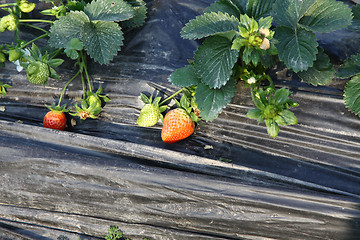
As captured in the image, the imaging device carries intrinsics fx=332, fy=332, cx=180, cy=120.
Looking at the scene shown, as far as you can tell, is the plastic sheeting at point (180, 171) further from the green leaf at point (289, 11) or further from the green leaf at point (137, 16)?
the green leaf at point (289, 11)

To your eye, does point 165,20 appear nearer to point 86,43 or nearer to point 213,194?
point 86,43

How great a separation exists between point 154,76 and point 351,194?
87 cm

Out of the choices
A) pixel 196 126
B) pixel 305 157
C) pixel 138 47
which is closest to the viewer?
pixel 305 157

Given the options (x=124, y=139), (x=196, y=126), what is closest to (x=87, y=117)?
(x=124, y=139)

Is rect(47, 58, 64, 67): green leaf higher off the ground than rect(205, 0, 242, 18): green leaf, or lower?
lower

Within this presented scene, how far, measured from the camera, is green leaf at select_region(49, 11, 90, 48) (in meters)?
1.33

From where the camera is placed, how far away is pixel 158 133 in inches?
53.7

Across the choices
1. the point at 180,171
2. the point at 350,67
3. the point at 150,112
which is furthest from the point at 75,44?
the point at 350,67

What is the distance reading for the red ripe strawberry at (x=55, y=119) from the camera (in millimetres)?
1354

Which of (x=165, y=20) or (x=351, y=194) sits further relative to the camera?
(x=165, y=20)

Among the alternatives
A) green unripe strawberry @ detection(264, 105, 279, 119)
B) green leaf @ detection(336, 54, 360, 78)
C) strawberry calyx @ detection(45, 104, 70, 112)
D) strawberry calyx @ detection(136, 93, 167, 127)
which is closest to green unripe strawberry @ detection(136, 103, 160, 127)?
A: strawberry calyx @ detection(136, 93, 167, 127)

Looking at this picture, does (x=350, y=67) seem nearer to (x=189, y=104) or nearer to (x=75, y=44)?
(x=189, y=104)

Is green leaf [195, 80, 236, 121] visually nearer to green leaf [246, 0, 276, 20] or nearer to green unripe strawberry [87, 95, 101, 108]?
green leaf [246, 0, 276, 20]

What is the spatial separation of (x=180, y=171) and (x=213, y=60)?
1.37 feet
